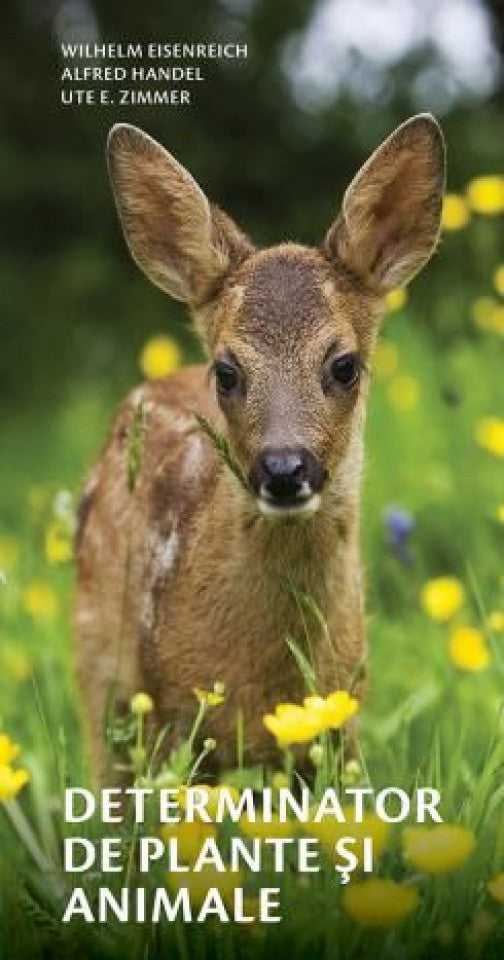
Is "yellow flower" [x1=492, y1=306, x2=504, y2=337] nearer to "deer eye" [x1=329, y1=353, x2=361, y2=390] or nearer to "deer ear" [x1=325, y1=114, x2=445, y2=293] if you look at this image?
"deer ear" [x1=325, y1=114, x2=445, y2=293]

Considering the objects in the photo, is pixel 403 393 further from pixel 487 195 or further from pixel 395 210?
pixel 395 210

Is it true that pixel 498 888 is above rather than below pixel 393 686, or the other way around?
below

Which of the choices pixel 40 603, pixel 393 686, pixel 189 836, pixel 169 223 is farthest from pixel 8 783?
pixel 40 603

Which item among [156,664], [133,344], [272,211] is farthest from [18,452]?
[156,664]

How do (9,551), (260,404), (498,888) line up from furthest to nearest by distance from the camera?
(9,551)
(260,404)
(498,888)

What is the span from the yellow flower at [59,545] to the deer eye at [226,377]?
524 mm

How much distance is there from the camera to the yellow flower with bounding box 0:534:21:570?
756cm

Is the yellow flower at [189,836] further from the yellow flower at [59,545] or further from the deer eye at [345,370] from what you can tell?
the deer eye at [345,370]

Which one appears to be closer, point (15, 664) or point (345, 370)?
point (345, 370)

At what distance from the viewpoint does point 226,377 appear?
4.52 m

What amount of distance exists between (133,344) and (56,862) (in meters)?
6.91

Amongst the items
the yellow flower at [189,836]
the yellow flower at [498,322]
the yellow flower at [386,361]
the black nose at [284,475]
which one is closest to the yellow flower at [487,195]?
the yellow flower at [498,322]

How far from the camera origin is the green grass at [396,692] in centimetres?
374

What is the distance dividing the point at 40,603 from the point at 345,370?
223 centimetres
